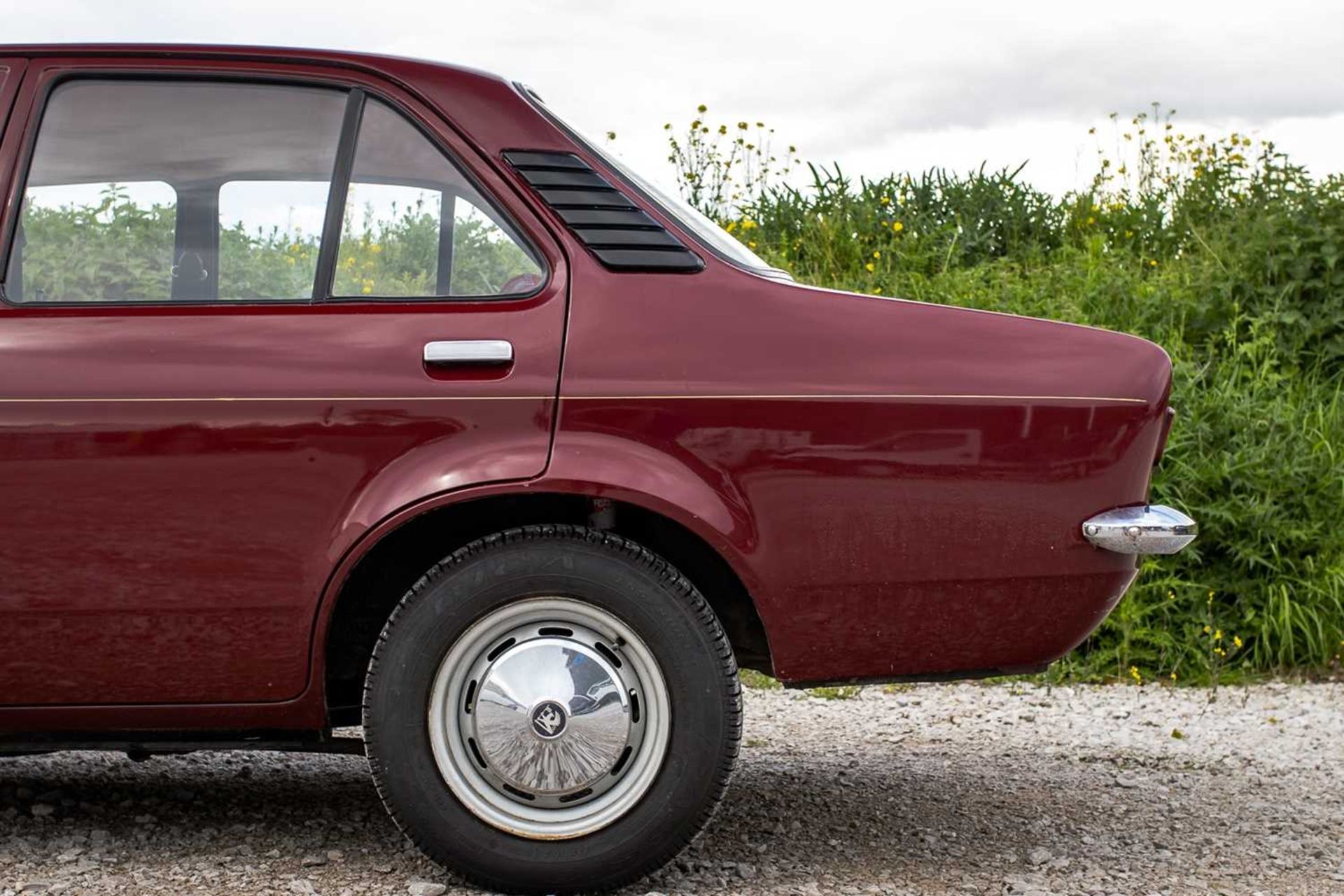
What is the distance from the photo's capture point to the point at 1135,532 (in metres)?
3.41

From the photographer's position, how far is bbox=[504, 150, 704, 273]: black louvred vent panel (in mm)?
3396

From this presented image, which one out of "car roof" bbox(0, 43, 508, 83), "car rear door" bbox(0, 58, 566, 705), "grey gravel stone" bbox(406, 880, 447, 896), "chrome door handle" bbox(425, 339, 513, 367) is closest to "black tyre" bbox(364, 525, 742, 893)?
"grey gravel stone" bbox(406, 880, 447, 896)

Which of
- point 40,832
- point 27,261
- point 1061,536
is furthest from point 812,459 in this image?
point 40,832

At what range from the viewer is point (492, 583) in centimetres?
331

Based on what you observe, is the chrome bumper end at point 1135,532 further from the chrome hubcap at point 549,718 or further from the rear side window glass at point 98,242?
the rear side window glass at point 98,242

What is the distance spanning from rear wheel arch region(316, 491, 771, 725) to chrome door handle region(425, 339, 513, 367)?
322 millimetres

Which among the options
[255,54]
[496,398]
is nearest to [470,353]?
[496,398]

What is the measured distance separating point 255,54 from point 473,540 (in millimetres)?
1262

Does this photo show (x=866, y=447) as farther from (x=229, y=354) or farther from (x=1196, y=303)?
(x=1196, y=303)

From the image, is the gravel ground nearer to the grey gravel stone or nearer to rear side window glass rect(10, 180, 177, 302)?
the grey gravel stone

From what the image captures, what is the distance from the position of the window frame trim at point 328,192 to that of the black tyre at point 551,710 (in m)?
0.58

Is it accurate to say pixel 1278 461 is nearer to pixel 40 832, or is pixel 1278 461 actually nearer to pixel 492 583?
pixel 492 583

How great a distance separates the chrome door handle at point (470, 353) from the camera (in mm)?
3303

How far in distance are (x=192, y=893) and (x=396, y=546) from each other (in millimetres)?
930
